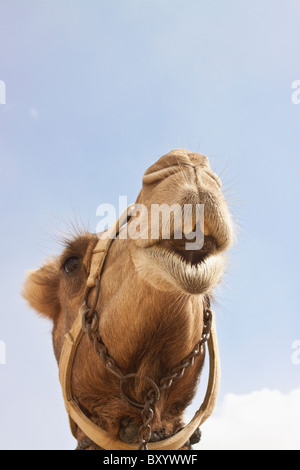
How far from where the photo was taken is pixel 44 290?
422cm

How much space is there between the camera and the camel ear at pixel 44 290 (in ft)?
13.7

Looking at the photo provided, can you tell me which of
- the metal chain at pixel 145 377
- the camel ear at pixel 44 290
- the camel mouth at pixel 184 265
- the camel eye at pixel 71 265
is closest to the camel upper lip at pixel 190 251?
the camel mouth at pixel 184 265

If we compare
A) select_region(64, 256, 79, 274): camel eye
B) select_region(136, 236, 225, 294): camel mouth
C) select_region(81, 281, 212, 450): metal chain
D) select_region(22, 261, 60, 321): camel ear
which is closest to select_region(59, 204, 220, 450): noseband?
select_region(81, 281, 212, 450): metal chain

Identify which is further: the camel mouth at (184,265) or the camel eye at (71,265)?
the camel eye at (71,265)

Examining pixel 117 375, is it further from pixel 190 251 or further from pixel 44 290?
pixel 44 290

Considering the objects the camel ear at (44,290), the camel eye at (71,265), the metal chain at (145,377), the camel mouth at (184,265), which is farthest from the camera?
the camel ear at (44,290)

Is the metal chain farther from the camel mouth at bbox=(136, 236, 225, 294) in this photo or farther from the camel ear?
the camel ear

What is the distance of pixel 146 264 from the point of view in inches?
91.9

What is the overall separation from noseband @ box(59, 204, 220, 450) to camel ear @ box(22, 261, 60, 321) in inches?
38.3

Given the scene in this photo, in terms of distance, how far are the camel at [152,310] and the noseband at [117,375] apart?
12mm

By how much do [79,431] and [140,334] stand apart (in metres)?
1.15

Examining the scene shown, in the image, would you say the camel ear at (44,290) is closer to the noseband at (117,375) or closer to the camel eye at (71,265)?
the camel eye at (71,265)

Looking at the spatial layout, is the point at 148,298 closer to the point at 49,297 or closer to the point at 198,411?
the point at 198,411
